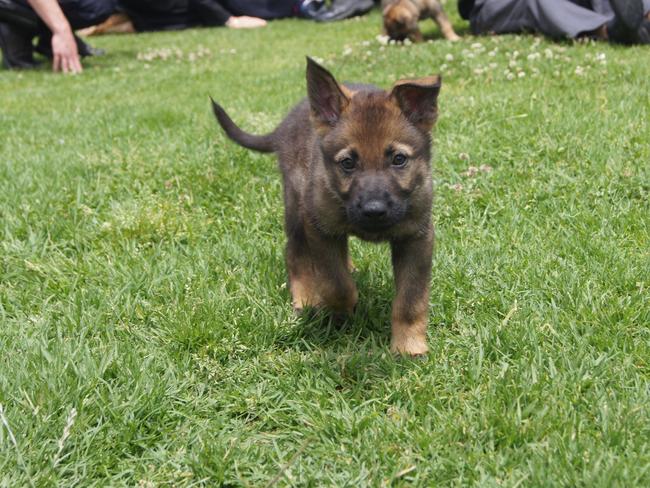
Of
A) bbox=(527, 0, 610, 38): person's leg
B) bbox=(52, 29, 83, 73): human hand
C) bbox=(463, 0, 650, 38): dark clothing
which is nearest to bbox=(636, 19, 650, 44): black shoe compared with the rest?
bbox=(463, 0, 650, 38): dark clothing

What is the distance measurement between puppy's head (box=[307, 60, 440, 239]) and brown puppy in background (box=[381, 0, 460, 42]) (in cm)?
680

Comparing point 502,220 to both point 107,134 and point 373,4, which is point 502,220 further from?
point 373,4

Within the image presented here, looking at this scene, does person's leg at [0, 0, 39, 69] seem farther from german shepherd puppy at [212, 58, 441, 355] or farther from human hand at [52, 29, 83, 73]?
german shepherd puppy at [212, 58, 441, 355]

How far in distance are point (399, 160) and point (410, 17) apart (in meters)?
7.13

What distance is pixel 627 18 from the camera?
707cm

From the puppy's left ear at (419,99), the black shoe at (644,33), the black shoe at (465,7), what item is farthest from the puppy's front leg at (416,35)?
the puppy's left ear at (419,99)

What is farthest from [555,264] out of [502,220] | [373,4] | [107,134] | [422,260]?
[373,4]

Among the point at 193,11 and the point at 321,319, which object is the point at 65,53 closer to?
the point at 193,11

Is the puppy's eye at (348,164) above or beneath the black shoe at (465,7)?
above

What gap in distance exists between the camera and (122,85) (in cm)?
862

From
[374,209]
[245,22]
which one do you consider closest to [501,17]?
[374,209]

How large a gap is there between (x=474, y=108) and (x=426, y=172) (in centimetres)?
274

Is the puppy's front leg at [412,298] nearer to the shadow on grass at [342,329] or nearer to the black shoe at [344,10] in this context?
the shadow on grass at [342,329]

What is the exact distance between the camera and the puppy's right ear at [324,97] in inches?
117
